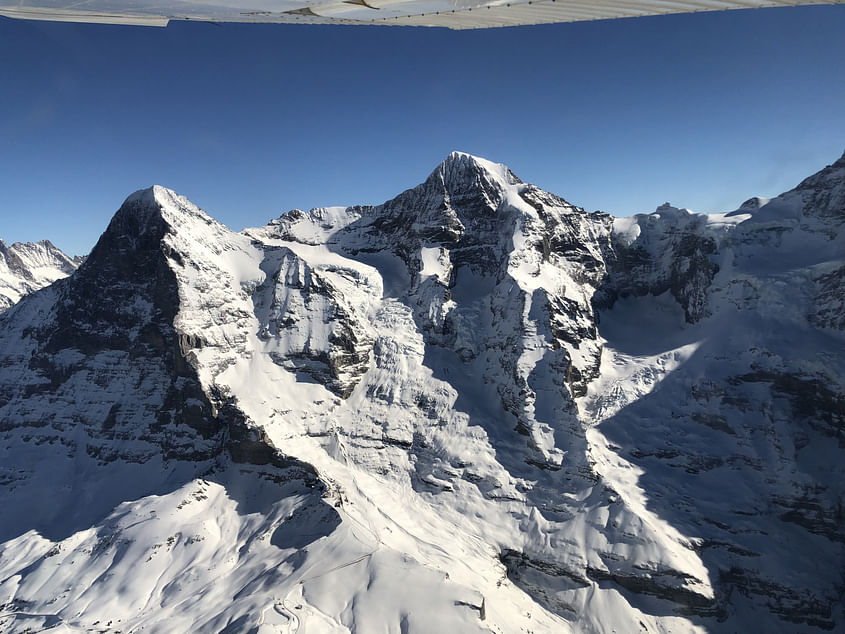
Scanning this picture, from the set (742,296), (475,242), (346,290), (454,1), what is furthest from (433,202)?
(454,1)

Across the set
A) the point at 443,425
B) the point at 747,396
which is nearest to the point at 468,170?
the point at 443,425

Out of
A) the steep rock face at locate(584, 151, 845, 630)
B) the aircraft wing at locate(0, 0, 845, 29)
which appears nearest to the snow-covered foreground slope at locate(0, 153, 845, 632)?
the steep rock face at locate(584, 151, 845, 630)

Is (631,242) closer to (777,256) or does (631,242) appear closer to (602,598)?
(777,256)

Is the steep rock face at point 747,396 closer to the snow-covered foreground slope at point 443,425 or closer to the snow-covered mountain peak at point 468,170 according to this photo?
the snow-covered foreground slope at point 443,425

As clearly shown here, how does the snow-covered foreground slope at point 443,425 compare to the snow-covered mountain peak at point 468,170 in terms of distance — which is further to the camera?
the snow-covered mountain peak at point 468,170

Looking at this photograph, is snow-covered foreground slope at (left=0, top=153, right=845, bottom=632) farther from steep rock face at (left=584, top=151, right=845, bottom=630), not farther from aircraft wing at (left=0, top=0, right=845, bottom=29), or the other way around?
aircraft wing at (left=0, top=0, right=845, bottom=29)

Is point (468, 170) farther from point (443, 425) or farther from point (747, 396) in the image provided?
point (747, 396)

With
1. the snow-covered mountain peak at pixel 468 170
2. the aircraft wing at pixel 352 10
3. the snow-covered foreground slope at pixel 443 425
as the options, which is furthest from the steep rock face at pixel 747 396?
the aircraft wing at pixel 352 10
